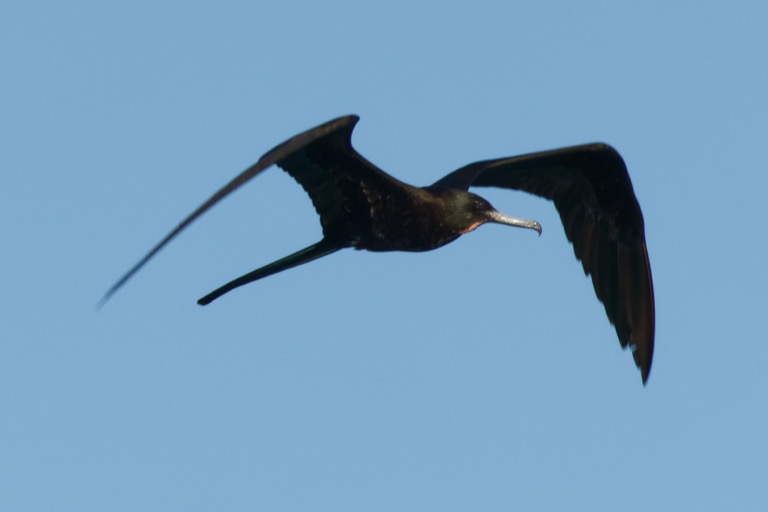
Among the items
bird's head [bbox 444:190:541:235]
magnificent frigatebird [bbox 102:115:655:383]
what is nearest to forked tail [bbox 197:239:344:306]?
magnificent frigatebird [bbox 102:115:655:383]

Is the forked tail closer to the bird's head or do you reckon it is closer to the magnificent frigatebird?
the magnificent frigatebird

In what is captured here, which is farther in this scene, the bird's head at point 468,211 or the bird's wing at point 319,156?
the bird's head at point 468,211

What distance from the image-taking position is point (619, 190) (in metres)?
10.5

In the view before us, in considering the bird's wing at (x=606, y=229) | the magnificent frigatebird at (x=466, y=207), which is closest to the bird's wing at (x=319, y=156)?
the magnificent frigatebird at (x=466, y=207)

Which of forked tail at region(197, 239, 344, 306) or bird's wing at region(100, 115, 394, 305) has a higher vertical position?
bird's wing at region(100, 115, 394, 305)

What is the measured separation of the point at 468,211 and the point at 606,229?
1.91 meters

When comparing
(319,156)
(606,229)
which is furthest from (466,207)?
(606,229)

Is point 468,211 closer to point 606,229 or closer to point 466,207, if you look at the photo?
point 466,207

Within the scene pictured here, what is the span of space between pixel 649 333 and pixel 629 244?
66 cm

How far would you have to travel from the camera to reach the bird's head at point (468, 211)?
905cm

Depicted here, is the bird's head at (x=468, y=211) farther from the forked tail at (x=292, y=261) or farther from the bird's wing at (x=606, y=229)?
the bird's wing at (x=606, y=229)

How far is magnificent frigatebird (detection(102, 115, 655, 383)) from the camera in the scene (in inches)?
344

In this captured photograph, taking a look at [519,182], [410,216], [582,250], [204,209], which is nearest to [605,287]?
[582,250]

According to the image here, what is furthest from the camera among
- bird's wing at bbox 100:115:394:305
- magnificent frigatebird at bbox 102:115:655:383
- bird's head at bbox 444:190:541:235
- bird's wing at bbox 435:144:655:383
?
bird's wing at bbox 435:144:655:383
